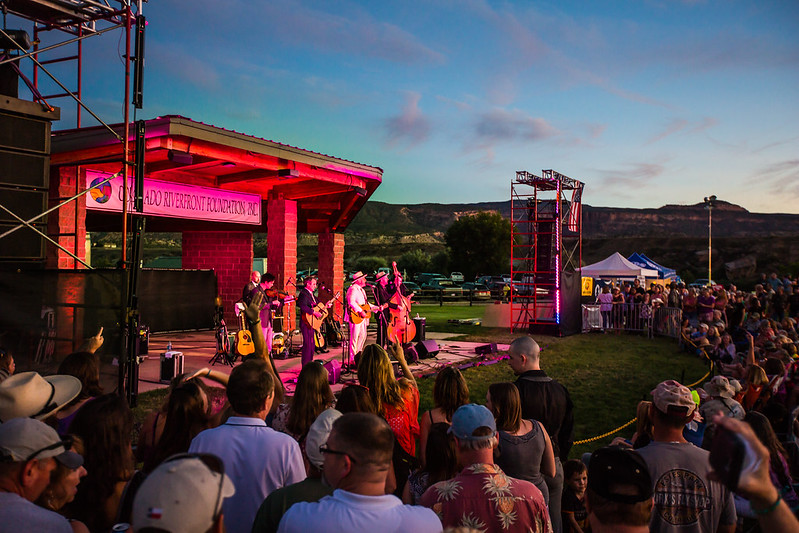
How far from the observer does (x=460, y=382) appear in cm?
378

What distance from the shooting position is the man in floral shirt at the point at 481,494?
7.75 feet

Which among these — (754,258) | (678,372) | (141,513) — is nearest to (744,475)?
(141,513)

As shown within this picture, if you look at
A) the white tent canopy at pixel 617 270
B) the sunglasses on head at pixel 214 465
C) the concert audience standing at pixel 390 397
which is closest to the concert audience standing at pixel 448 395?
the concert audience standing at pixel 390 397

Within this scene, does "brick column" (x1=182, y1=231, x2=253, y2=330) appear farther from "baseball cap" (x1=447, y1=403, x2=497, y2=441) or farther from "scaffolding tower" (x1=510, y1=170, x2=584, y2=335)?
"baseball cap" (x1=447, y1=403, x2=497, y2=441)

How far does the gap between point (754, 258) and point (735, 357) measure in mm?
72008

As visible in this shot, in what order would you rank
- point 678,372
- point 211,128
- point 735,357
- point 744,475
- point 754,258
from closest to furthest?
1. point 744,475
2. point 211,128
3. point 735,357
4. point 678,372
5. point 754,258

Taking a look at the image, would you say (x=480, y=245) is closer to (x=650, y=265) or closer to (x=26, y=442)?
(x=650, y=265)

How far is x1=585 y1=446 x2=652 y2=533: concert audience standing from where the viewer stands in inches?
81.5

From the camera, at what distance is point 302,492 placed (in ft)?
7.30

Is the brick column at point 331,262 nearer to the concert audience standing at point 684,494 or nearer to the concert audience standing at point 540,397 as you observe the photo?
the concert audience standing at point 540,397

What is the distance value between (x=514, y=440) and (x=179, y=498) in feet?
7.61

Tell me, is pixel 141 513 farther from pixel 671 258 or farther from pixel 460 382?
pixel 671 258

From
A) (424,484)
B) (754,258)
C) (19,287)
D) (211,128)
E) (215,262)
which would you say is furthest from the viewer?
(754,258)

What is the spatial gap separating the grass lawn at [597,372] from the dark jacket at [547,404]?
2.33 meters
